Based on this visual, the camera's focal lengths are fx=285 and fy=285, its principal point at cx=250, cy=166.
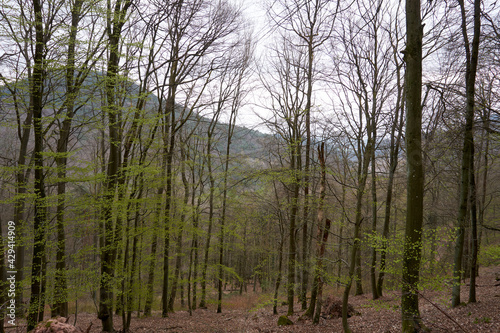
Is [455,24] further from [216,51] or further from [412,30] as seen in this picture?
[216,51]

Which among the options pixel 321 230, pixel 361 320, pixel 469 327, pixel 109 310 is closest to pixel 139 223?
pixel 109 310

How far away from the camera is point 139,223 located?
8969 millimetres

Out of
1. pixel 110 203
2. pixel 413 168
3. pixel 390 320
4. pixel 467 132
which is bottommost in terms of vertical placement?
pixel 390 320

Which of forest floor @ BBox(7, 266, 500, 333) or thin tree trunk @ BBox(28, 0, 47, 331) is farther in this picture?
thin tree trunk @ BBox(28, 0, 47, 331)

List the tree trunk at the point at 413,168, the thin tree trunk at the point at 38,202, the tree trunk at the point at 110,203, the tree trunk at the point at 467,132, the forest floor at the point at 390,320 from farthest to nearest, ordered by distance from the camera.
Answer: the tree trunk at the point at 110,203
the tree trunk at the point at 467,132
the thin tree trunk at the point at 38,202
the forest floor at the point at 390,320
the tree trunk at the point at 413,168

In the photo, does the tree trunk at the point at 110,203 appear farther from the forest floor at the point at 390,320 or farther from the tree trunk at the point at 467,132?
the tree trunk at the point at 467,132

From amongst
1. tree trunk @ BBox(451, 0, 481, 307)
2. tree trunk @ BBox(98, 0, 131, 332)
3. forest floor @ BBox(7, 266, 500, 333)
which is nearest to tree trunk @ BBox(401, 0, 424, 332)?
Result: forest floor @ BBox(7, 266, 500, 333)

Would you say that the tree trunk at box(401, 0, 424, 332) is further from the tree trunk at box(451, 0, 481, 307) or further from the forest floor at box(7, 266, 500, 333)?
the tree trunk at box(451, 0, 481, 307)

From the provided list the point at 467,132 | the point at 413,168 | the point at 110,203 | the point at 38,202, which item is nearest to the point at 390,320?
the point at 413,168

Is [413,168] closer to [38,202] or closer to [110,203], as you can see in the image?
[110,203]

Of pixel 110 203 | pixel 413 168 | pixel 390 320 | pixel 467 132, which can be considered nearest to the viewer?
pixel 413 168

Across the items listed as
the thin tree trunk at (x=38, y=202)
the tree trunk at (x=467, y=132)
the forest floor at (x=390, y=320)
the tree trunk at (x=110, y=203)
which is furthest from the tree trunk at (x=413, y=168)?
the thin tree trunk at (x=38, y=202)

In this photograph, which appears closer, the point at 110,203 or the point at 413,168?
the point at 413,168

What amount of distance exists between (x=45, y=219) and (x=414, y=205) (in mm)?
7869
